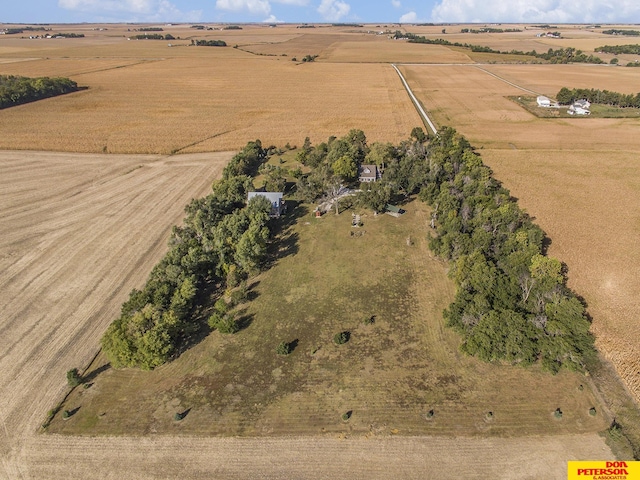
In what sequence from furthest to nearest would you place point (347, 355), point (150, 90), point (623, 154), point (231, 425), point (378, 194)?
point (150, 90) → point (623, 154) → point (378, 194) → point (347, 355) → point (231, 425)

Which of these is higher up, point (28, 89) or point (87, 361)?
point (28, 89)

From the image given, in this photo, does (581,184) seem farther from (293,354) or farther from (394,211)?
(293,354)

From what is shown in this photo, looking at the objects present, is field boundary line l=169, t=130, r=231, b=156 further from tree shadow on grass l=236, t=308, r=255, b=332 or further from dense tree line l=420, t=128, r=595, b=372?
dense tree line l=420, t=128, r=595, b=372

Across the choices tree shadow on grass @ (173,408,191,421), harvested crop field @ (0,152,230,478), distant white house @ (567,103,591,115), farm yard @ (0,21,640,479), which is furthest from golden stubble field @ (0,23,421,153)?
tree shadow on grass @ (173,408,191,421)

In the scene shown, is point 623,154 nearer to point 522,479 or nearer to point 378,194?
point 378,194

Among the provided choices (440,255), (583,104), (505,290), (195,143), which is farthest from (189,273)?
(583,104)

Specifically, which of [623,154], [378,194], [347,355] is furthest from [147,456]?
[623,154]
